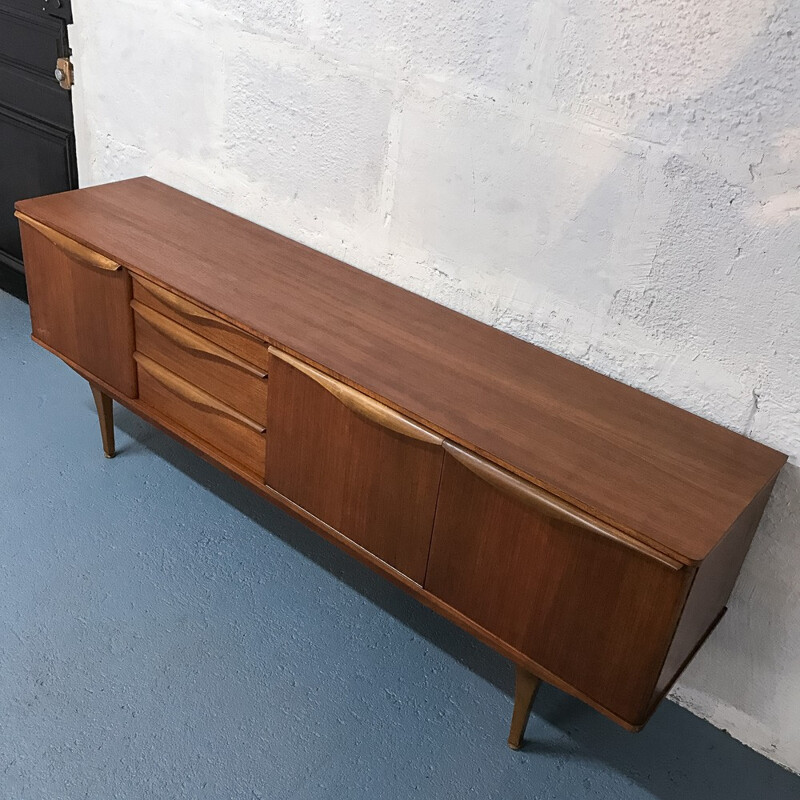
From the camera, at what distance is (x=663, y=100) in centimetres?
164

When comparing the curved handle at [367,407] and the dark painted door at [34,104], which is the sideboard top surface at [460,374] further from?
the dark painted door at [34,104]

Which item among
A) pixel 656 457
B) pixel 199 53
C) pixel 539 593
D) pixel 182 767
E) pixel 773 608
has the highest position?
pixel 199 53

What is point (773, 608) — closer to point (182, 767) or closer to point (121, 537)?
A: point (182, 767)

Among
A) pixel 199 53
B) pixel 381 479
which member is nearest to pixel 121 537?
pixel 381 479

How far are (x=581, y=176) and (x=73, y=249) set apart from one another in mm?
1231

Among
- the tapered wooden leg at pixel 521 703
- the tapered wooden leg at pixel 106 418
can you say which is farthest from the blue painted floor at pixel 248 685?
the tapered wooden leg at pixel 106 418

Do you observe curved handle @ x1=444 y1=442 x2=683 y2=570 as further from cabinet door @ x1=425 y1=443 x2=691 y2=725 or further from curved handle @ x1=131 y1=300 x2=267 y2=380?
curved handle @ x1=131 y1=300 x2=267 y2=380

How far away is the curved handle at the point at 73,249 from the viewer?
2105 mm

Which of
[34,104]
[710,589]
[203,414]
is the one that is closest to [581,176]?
[710,589]

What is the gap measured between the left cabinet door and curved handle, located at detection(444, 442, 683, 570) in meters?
1.00

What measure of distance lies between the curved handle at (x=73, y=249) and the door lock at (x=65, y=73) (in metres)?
0.63

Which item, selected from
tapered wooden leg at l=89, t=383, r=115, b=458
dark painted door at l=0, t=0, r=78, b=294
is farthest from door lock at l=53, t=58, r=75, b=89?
tapered wooden leg at l=89, t=383, r=115, b=458

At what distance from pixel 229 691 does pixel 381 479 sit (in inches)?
24.1

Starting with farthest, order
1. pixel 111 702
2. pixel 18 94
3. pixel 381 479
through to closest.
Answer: pixel 18 94, pixel 111 702, pixel 381 479
